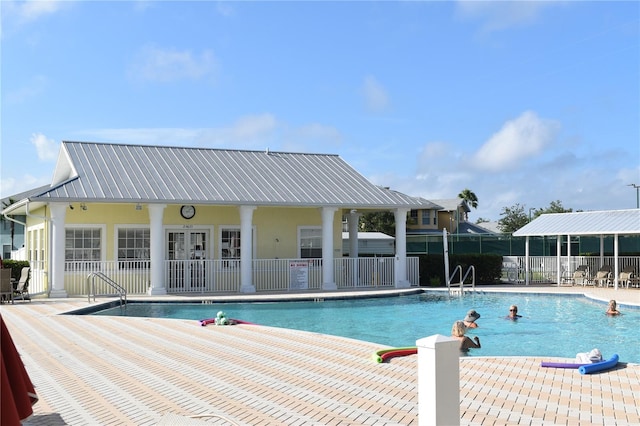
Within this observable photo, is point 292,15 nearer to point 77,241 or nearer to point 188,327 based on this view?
point 188,327

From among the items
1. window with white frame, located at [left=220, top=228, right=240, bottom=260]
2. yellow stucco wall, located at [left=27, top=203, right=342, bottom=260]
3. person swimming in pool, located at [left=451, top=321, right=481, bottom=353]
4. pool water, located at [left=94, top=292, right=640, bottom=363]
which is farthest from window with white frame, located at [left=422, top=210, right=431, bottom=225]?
person swimming in pool, located at [left=451, top=321, right=481, bottom=353]

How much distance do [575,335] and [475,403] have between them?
9.02 metres

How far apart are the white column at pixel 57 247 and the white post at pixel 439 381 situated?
57.0 feet

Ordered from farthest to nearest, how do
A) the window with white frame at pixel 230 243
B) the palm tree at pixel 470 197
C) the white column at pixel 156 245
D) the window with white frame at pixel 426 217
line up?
1. the palm tree at pixel 470 197
2. the window with white frame at pixel 426 217
3. the window with white frame at pixel 230 243
4. the white column at pixel 156 245

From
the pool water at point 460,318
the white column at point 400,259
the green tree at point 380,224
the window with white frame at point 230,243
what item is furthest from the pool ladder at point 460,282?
the green tree at point 380,224

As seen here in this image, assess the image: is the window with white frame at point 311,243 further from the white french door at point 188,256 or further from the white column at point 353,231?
the white french door at point 188,256

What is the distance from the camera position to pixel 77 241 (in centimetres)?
2192

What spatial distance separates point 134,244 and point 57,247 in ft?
10.9

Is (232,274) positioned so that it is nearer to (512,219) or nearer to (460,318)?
(460,318)

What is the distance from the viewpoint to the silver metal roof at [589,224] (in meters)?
23.6

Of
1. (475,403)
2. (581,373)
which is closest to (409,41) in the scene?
(581,373)

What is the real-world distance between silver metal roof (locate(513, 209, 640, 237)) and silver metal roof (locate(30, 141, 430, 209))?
6.20 metres

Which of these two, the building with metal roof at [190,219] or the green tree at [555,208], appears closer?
the building with metal roof at [190,219]

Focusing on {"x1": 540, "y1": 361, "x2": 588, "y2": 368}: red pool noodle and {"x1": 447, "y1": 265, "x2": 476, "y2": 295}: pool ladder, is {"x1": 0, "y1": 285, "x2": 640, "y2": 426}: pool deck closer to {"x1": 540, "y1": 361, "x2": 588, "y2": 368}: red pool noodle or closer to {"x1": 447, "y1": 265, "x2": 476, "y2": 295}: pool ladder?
{"x1": 540, "y1": 361, "x2": 588, "y2": 368}: red pool noodle
